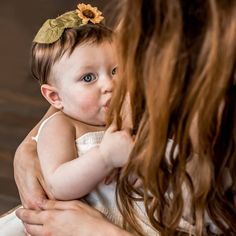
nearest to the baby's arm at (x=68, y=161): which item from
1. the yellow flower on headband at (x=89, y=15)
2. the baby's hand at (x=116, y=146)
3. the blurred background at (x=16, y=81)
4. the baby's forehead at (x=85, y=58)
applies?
the baby's hand at (x=116, y=146)

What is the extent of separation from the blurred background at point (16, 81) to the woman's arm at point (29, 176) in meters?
0.37

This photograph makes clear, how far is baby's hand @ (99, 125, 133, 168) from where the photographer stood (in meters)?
1.05

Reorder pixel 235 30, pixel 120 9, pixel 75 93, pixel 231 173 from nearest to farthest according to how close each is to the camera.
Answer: pixel 235 30
pixel 120 9
pixel 231 173
pixel 75 93

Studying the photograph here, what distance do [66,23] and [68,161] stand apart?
0.29 metres

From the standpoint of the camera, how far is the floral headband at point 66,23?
130cm

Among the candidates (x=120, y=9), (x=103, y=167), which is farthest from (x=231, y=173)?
(x=120, y=9)

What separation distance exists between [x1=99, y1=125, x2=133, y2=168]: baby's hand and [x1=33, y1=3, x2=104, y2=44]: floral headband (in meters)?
0.30

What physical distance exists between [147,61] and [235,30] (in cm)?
13

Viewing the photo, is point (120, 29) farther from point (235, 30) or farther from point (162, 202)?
point (162, 202)

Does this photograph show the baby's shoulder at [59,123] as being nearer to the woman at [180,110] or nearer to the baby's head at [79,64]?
the baby's head at [79,64]

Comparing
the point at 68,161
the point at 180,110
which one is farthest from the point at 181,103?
the point at 68,161

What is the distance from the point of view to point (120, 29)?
94 cm

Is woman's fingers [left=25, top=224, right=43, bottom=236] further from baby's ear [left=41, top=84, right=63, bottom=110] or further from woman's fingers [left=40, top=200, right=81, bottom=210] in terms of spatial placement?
A: baby's ear [left=41, top=84, right=63, bottom=110]

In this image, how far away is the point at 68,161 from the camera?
1.19 m
